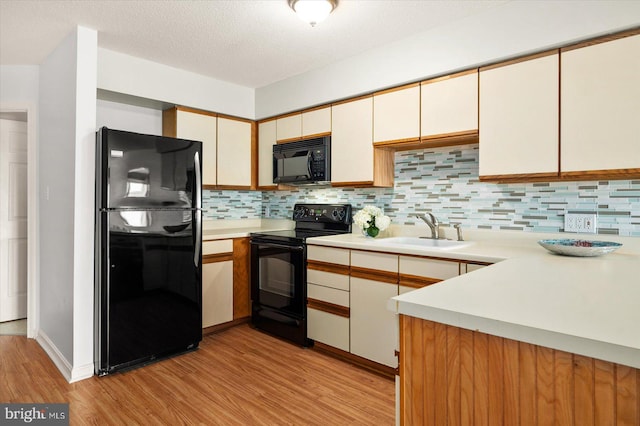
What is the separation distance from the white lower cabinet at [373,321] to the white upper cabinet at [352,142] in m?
0.91

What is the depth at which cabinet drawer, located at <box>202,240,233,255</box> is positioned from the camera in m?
3.25

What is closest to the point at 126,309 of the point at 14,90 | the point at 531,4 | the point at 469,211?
the point at 14,90

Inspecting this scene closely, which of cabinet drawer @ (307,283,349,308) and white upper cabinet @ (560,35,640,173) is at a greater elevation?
white upper cabinet @ (560,35,640,173)

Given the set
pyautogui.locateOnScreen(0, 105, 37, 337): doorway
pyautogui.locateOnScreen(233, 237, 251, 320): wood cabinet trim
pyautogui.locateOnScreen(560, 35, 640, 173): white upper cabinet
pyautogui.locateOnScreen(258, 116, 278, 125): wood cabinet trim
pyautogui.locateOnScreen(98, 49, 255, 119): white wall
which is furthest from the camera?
pyautogui.locateOnScreen(258, 116, 278, 125): wood cabinet trim

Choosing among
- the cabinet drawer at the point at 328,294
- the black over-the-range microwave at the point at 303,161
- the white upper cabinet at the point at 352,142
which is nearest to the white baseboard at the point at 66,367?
the cabinet drawer at the point at 328,294

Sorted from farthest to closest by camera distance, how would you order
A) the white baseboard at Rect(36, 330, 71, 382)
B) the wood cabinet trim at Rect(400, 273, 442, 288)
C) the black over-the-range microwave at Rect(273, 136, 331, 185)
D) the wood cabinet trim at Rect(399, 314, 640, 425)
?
the black over-the-range microwave at Rect(273, 136, 331, 185) → the white baseboard at Rect(36, 330, 71, 382) → the wood cabinet trim at Rect(400, 273, 442, 288) → the wood cabinet trim at Rect(399, 314, 640, 425)

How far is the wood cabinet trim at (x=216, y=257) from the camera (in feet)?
10.7

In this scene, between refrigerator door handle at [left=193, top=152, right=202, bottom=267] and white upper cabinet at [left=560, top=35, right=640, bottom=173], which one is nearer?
white upper cabinet at [left=560, top=35, right=640, bottom=173]

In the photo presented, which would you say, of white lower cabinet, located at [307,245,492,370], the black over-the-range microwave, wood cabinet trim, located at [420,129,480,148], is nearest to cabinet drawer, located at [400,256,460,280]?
white lower cabinet, located at [307,245,492,370]

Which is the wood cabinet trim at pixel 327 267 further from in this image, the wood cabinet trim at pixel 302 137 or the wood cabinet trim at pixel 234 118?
the wood cabinet trim at pixel 234 118

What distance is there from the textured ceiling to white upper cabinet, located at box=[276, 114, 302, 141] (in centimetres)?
51

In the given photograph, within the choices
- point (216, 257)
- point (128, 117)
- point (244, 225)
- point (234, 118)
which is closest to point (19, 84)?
point (128, 117)

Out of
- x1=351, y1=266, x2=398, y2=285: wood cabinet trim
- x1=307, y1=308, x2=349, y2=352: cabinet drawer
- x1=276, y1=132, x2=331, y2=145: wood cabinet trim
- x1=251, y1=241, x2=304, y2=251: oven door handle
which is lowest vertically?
x1=307, y1=308, x2=349, y2=352: cabinet drawer

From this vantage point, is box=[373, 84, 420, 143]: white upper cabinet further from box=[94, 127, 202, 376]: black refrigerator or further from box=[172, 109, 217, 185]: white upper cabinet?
box=[172, 109, 217, 185]: white upper cabinet
